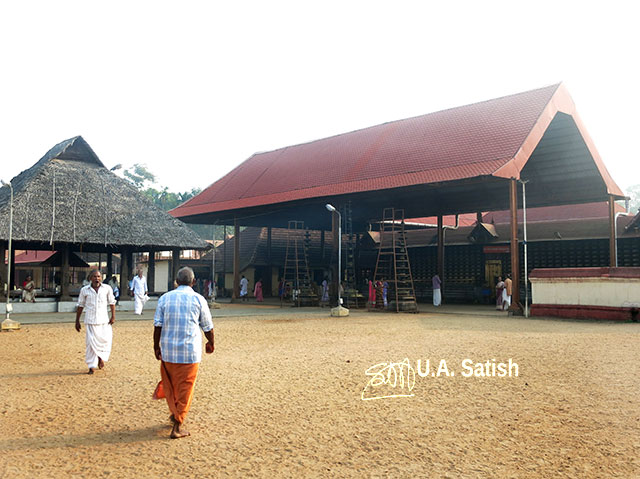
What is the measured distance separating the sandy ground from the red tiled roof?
9.07 metres

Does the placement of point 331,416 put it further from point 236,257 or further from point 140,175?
point 140,175

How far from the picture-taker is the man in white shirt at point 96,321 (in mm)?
8297

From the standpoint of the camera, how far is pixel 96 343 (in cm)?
829

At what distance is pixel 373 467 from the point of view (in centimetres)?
435

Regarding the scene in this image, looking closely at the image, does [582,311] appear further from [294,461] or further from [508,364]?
[294,461]

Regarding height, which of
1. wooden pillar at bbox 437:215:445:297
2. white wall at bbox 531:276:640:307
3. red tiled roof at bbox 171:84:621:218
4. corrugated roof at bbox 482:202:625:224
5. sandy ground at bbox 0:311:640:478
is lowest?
sandy ground at bbox 0:311:640:478

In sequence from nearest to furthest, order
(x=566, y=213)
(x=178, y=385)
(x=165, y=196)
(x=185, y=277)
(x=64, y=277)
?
(x=178, y=385), (x=185, y=277), (x=64, y=277), (x=566, y=213), (x=165, y=196)

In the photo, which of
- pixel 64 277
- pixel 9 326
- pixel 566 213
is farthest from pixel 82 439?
pixel 566 213

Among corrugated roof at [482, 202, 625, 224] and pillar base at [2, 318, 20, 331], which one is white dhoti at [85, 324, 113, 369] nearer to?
pillar base at [2, 318, 20, 331]

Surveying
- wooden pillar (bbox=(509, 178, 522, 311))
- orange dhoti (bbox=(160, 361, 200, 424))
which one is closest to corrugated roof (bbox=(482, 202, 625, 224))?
wooden pillar (bbox=(509, 178, 522, 311))

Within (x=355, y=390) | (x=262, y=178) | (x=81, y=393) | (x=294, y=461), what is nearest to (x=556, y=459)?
(x=294, y=461)

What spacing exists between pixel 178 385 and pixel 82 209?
59.7ft

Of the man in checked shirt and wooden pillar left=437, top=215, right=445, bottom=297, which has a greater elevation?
wooden pillar left=437, top=215, right=445, bottom=297

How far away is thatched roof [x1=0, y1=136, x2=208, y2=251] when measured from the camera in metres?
20.2
